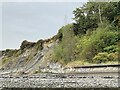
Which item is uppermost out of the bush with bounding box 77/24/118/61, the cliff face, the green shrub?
the bush with bounding box 77/24/118/61

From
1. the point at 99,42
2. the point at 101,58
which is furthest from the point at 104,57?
the point at 99,42

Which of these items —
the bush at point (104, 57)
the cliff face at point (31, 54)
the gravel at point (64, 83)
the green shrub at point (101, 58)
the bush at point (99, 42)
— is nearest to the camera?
the gravel at point (64, 83)

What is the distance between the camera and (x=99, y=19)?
4238 cm

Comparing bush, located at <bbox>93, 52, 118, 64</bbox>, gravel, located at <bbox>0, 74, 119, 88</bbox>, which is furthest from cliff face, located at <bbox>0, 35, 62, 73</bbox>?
gravel, located at <bbox>0, 74, 119, 88</bbox>

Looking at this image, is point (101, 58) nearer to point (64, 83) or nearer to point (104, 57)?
point (104, 57)

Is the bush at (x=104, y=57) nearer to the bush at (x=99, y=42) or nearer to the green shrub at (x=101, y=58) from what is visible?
the green shrub at (x=101, y=58)

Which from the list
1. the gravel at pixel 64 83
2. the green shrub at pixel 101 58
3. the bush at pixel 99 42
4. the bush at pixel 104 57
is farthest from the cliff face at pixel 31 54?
the gravel at pixel 64 83

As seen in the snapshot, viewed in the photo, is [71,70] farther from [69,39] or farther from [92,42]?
[69,39]

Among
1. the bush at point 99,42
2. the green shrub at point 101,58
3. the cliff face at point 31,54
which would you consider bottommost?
the cliff face at point 31,54

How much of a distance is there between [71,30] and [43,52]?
15.0m

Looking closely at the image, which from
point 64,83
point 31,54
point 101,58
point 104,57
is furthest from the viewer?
point 31,54

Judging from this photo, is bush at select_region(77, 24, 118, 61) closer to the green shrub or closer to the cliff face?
the green shrub

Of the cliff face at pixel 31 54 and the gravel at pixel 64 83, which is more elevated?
the gravel at pixel 64 83

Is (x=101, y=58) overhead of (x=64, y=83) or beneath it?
beneath
